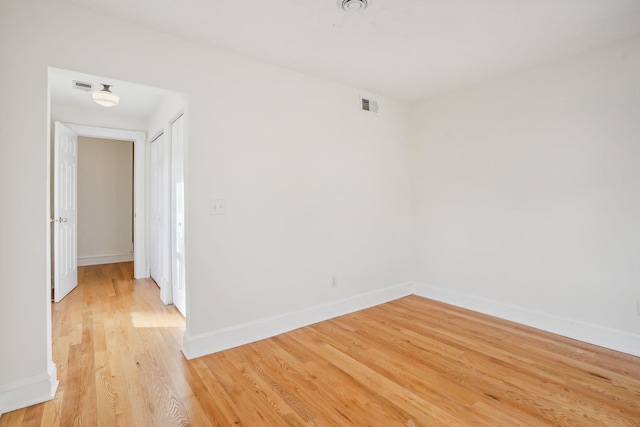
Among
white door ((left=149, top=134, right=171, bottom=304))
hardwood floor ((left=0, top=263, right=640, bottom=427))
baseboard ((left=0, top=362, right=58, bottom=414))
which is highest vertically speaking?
white door ((left=149, top=134, right=171, bottom=304))

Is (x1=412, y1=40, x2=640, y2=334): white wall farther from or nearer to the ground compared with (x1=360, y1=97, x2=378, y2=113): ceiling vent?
nearer to the ground

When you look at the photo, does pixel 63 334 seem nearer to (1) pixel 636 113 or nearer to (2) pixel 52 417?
(2) pixel 52 417

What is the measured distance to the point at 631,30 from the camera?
7.83 ft

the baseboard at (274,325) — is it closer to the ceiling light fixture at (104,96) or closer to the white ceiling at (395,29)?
the white ceiling at (395,29)

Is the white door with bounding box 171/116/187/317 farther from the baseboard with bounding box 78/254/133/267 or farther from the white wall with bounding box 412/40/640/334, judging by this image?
the baseboard with bounding box 78/254/133/267

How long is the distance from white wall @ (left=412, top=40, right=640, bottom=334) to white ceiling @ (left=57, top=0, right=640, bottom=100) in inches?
13.8

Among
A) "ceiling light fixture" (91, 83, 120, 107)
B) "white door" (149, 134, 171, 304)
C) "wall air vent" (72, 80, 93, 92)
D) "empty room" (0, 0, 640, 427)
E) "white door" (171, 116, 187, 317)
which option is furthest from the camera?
"white door" (149, 134, 171, 304)

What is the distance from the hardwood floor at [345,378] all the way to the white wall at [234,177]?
0.35 metres

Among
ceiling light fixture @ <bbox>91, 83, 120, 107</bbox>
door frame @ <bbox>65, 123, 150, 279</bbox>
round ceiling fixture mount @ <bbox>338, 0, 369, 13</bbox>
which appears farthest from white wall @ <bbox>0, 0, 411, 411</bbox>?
door frame @ <bbox>65, 123, 150, 279</bbox>

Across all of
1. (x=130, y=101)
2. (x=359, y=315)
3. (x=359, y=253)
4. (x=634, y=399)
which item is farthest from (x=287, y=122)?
(x=634, y=399)

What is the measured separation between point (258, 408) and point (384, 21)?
104 inches

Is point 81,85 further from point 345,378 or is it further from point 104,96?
point 345,378

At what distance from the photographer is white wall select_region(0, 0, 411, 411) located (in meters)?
1.88

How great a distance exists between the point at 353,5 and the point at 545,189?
2425mm
